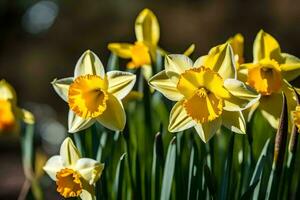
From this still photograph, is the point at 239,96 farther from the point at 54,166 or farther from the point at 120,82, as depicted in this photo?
the point at 54,166

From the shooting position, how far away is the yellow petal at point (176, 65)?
3.21 feet

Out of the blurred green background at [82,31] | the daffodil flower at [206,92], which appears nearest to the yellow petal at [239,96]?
the daffodil flower at [206,92]

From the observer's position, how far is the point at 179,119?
99 centimetres

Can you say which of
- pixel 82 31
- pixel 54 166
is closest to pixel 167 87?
pixel 54 166

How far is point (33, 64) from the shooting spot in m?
4.16

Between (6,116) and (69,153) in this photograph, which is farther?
(6,116)

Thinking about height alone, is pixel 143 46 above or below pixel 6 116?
above

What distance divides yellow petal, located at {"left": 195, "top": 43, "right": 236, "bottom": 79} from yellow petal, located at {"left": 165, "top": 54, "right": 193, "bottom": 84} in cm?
3

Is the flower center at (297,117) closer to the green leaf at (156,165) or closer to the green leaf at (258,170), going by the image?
the green leaf at (258,170)

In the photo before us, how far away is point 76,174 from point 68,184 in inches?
0.9

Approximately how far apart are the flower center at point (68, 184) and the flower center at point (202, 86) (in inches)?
8.3

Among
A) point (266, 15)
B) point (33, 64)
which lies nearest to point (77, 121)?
point (266, 15)

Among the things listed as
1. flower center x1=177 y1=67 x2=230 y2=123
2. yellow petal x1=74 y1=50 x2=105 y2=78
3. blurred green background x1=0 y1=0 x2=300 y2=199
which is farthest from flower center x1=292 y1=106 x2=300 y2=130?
blurred green background x1=0 y1=0 x2=300 y2=199

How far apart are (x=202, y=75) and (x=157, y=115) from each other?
483mm
